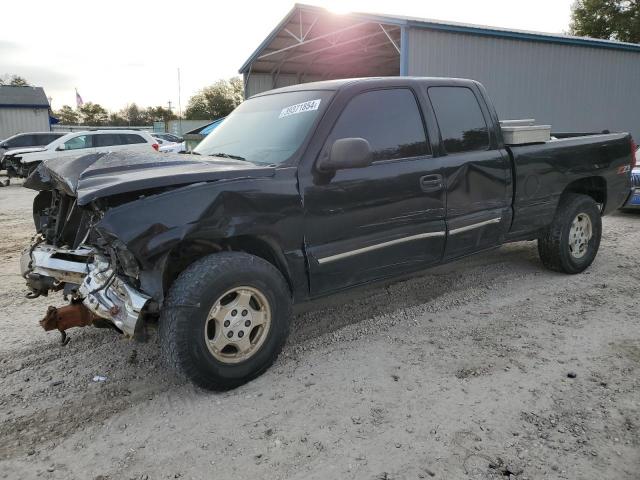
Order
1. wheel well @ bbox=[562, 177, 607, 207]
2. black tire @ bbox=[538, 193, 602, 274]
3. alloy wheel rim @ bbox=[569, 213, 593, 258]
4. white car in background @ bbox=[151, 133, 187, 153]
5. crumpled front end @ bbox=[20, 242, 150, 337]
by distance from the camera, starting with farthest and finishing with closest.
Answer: white car in background @ bbox=[151, 133, 187, 153] → wheel well @ bbox=[562, 177, 607, 207] → alloy wheel rim @ bbox=[569, 213, 593, 258] → black tire @ bbox=[538, 193, 602, 274] → crumpled front end @ bbox=[20, 242, 150, 337]

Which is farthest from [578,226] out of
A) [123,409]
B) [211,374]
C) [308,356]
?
[123,409]

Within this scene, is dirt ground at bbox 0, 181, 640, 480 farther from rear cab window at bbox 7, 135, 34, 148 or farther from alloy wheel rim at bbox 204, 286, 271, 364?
rear cab window at bbox 7, 135, 34, 148

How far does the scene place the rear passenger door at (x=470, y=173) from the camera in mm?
4121

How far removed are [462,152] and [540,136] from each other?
1.10m

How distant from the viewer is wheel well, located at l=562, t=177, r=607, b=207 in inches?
210

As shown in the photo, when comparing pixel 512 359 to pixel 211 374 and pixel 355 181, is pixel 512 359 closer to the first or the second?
pixel 355 181

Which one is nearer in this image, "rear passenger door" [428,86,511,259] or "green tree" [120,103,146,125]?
"rear passenger door" [428,86,511,259]

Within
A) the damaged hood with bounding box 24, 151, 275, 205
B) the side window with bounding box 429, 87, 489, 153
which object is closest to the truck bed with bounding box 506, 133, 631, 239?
the side window with bounding box 429, 87, 489, 153

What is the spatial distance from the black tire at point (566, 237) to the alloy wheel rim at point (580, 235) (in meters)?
0.03

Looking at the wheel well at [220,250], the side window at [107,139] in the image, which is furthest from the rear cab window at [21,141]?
the wheel well at [220,250]

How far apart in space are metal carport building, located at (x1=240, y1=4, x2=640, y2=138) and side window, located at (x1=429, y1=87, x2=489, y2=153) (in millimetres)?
9280

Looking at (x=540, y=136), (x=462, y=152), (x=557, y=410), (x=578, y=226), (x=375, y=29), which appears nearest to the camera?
(x=557, y=410)

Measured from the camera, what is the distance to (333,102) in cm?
356

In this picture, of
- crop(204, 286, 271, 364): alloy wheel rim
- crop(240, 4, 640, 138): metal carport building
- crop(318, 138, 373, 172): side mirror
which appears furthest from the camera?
crop(240, 4, 640, 138): metal carport building
